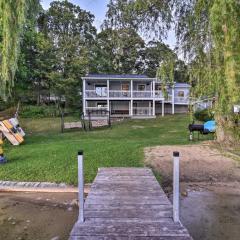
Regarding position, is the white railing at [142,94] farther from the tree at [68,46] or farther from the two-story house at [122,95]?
the tree at [68,46]

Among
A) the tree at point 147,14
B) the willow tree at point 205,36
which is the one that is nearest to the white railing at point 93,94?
the willow tree at point 205,36

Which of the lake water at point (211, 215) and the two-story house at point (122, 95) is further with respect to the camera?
the two-story house at point (122, 95)

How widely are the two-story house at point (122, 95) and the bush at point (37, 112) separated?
9.99 ft

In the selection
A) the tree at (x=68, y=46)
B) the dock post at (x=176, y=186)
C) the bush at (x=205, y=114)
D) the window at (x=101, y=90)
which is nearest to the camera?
the dock post at (x=176, y=186)

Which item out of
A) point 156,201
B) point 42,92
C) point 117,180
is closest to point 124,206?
point 156,201

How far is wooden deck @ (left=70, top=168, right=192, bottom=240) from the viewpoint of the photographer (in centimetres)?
398

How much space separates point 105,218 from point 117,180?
8.21ft

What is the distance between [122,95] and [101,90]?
2.13 metres

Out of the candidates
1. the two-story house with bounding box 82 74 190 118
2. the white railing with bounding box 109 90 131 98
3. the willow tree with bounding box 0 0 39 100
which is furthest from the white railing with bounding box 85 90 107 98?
the willow tree with bounding box 0 0 39 100

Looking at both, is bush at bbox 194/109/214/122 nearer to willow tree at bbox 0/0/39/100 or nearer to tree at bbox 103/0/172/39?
tree at bbox 103/0/172/39

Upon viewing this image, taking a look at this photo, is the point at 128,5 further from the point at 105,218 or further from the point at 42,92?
the point at 42,92

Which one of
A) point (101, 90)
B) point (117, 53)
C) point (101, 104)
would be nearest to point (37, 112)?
point (101, 104)

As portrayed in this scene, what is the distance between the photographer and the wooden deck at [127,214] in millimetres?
3980

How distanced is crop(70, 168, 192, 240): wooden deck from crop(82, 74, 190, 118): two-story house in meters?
24.4
